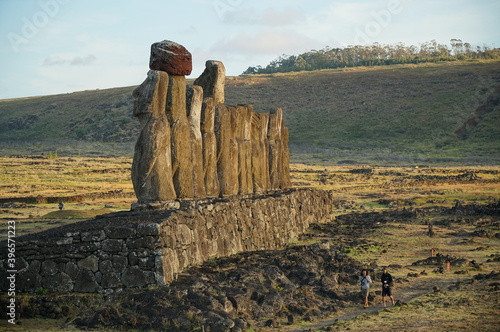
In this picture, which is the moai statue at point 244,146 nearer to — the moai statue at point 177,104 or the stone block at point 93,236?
the moai statue at point 177,104

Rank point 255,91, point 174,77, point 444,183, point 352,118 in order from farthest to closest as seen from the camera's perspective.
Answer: point 255,91
point 352,118
point 444,183
point 174,77

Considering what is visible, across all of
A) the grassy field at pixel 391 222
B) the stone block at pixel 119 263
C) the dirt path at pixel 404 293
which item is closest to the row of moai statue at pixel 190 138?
the stone block at pixel 119 263

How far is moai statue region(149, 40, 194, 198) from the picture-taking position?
1764cm

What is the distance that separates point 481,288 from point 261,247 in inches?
277

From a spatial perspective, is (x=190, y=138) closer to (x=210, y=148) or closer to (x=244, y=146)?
(x=210, y=148)

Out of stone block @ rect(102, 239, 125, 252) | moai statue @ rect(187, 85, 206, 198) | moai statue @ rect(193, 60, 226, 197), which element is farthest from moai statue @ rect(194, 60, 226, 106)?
stone block @ rect(102, 239, 125, 252)

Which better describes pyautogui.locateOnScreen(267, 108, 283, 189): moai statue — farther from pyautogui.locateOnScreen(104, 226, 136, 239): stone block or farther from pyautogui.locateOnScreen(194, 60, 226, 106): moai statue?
pyautogui.locateOnScreen(104, 226, 136, 239): stone block

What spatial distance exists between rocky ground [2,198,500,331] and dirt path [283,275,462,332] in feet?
0.12

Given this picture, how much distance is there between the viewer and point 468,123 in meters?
83.1

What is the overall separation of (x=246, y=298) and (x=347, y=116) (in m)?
78.0

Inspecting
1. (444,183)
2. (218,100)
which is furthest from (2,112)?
(218,100)

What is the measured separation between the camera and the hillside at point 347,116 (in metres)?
76.2

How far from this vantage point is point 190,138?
63.8ft

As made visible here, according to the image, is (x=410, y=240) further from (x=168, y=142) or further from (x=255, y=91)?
(x=255, y=91)
